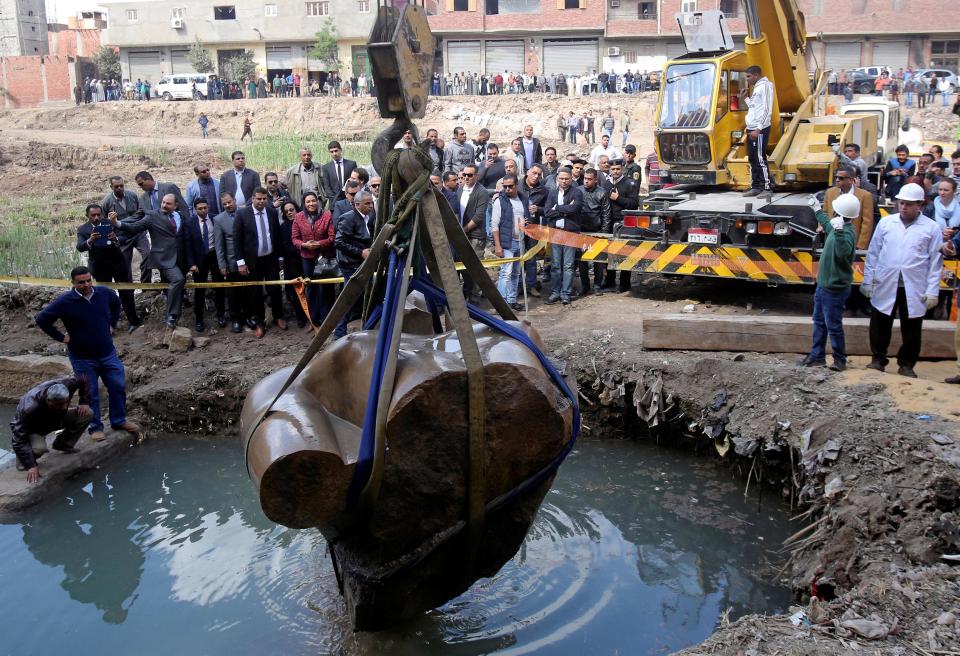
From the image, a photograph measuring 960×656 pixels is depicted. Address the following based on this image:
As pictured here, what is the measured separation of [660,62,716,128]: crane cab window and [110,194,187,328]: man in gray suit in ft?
19.6

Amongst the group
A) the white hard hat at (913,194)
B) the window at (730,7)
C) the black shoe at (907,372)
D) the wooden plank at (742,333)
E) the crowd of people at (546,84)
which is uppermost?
the window at (730,7)

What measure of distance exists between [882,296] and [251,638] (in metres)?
5.45

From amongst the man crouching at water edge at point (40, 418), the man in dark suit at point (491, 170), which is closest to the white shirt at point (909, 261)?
the man in dark suit at point (491, 170)

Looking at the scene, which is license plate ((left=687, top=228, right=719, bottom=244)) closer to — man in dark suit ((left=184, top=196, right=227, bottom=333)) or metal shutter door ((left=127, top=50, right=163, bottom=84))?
man in dark suit ((left=184, top=196, right=227, bottom=333))

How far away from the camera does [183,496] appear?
705cm

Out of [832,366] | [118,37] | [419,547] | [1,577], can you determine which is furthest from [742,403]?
[118,37]

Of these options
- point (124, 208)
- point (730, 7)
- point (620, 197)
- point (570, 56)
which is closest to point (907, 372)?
point (620, 197)

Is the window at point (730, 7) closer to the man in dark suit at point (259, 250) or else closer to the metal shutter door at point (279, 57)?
the metal shutter door at point (279, 57)

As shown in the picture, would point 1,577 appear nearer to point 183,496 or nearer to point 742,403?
point 183,496

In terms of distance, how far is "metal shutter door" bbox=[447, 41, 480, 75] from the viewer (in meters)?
43.4

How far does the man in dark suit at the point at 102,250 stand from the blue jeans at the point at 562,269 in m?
4.93

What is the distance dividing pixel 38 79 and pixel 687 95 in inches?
1716

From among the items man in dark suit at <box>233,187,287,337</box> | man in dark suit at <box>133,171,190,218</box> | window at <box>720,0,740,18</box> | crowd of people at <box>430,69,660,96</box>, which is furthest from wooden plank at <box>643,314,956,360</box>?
window at <box>720,0,740,18</box>

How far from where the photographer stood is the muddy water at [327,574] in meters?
5.06
